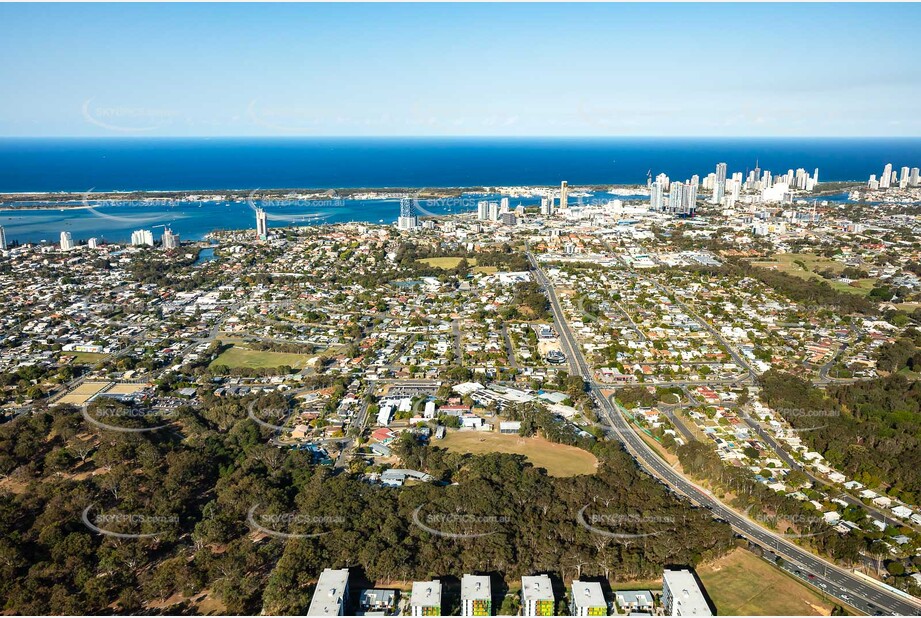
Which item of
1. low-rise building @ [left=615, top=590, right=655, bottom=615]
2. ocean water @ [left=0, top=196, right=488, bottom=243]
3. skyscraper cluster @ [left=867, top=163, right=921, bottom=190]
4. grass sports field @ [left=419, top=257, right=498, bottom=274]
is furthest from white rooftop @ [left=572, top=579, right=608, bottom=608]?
skyscraper cluster @ [left=867, top=163, right=921, bottom=190]

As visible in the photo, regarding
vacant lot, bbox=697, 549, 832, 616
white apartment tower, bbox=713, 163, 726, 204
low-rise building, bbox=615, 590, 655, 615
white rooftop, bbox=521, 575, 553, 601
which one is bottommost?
vacant lot, bbox=697, 549, 832, 616

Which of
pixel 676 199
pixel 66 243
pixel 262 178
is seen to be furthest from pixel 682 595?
pixel 262 178

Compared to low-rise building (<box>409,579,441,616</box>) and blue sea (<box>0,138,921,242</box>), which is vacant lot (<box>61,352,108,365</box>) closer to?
low-rise building (<box>409,579,441,616</box>)

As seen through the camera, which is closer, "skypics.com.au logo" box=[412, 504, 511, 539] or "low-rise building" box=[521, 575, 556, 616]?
"low-rise building" box=[521, 575, 556, 616]

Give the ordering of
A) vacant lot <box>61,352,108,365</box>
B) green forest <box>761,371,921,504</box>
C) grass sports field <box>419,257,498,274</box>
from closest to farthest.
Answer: green forest <box>761,371,921,504</box> → vacant lot <box>61,352,108,365</box> → grass sports field <box>419,257,498,274</box>

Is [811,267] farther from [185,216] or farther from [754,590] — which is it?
[185,216]

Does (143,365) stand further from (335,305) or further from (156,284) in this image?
(156,284)
